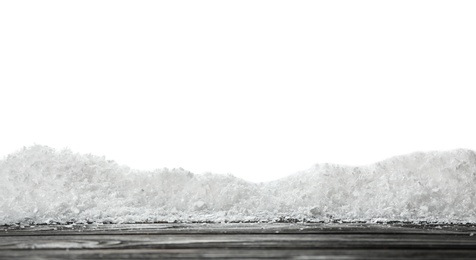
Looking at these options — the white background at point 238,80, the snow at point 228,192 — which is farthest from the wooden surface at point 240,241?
the white background at point 238,80

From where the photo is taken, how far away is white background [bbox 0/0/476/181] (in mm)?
6012

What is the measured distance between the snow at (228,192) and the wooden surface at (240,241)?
0.50 m

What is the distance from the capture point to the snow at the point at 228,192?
412 cm

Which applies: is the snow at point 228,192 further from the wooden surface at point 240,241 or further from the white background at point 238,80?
the white background at point 238,80

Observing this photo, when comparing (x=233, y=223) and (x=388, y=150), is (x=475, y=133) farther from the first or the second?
(x=233, y=223)

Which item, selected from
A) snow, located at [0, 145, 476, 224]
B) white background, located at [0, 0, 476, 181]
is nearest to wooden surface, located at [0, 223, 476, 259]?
snow, located at [0, 145, 476, 224]

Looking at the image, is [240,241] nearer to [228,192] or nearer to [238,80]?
[228,192]

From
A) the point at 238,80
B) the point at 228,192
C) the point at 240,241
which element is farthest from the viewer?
the point at 238,80

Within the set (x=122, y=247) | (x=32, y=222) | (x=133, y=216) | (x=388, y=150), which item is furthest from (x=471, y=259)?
(x=388, y=150)

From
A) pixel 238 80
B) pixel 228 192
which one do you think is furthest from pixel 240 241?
pixel 238 80

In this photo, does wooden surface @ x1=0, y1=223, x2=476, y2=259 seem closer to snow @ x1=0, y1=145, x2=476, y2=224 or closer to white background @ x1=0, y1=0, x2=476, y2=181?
snow @ x1=0, y1=145, x2=476, y2=224

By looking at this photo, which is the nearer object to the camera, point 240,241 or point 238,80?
point 240,241

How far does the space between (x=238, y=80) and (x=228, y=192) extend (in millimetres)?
2303

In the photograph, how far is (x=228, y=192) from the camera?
4453 mm
